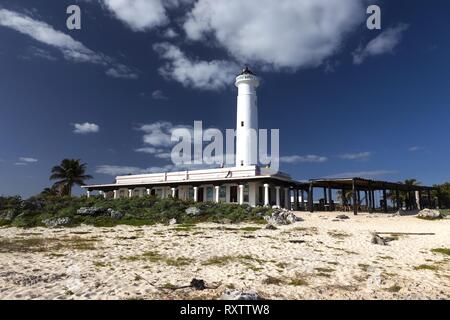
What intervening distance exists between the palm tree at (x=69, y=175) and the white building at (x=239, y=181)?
2.46 metres

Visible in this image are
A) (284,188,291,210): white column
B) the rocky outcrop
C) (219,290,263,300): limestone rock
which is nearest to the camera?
(219,290,263,300): limestone rock

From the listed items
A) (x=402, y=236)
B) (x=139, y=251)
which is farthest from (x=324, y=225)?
(x=139, y=251)

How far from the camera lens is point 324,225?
72.8ft

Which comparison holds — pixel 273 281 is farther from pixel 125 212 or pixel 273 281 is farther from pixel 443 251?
pixel 125 212

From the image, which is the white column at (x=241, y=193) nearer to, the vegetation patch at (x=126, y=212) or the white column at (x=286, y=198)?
the white column at (x=286, y=198)

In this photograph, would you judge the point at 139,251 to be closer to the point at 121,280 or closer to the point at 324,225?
the point at 121,280

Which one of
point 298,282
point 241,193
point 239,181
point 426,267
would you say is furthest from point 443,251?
point 241,193

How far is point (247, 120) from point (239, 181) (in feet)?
34.8

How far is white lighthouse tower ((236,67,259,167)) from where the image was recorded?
42562 millimetres

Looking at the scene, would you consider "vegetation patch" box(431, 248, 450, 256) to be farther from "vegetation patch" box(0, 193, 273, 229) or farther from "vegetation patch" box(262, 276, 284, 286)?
"vegetation patch" box(0, 193, 273, 229)

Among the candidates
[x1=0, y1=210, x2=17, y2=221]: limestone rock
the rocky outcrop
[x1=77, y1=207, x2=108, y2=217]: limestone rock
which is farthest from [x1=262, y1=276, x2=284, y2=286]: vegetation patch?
[x1=0, y1=210, x2=17, y2=221]: limestone rock

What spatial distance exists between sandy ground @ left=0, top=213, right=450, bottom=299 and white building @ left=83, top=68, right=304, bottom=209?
19215mm

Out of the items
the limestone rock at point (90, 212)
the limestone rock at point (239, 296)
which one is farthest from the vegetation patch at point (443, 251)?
the limestone rock at point (90, 212)

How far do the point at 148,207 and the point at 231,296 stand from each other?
22585 millimetres
